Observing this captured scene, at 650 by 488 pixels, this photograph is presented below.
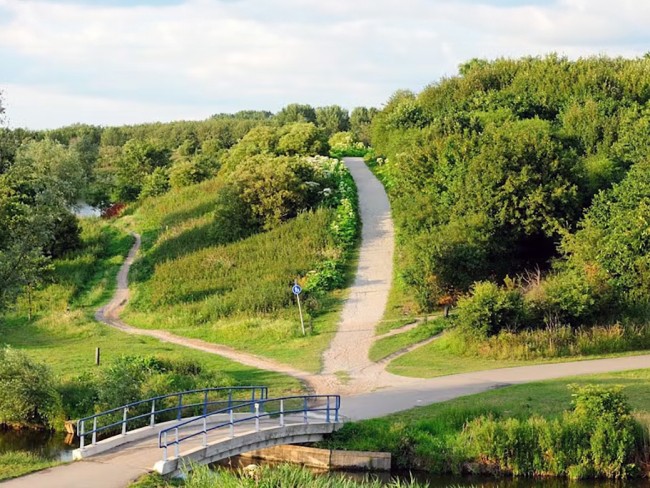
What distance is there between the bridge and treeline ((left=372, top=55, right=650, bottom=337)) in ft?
34.1

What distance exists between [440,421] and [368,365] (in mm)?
8422

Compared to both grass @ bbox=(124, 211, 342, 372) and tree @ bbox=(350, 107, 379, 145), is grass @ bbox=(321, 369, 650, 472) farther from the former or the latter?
tree @ bbox=(350, 107, 379, 145)

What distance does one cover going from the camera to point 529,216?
4109 cm

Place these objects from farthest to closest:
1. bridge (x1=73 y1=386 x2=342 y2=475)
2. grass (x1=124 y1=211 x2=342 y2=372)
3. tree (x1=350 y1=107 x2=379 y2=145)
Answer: tree (x1=350 y1=107 x2=379 y2=145) → grass (x1=124 y1=211 x2=342 y2=372) → bridge (x1=73 y1=386 x2=342 y2=475)

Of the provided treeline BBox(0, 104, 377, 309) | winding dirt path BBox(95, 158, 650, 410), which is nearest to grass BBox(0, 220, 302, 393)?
winding dirt path BBox(95, 158, 650, 410)

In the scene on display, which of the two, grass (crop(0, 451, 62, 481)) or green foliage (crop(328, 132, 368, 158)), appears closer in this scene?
grass (crop(0, 451, 62, 481))

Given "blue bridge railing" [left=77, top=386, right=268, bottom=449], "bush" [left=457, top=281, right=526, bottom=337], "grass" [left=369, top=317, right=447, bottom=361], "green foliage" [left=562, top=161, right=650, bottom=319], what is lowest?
"blue bridge railing" [left=77, top=386, right=268, bottom=449]

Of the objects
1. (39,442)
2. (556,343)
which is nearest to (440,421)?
(556,343)

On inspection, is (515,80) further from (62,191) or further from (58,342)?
(62,191)

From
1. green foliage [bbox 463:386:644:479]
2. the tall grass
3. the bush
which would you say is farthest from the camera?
the bush

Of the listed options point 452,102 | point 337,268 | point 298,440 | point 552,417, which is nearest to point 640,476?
point 552,417

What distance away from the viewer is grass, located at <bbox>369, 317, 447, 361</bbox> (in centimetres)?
3353

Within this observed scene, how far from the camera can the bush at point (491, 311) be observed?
3184cm

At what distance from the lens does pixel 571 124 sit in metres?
54.3
